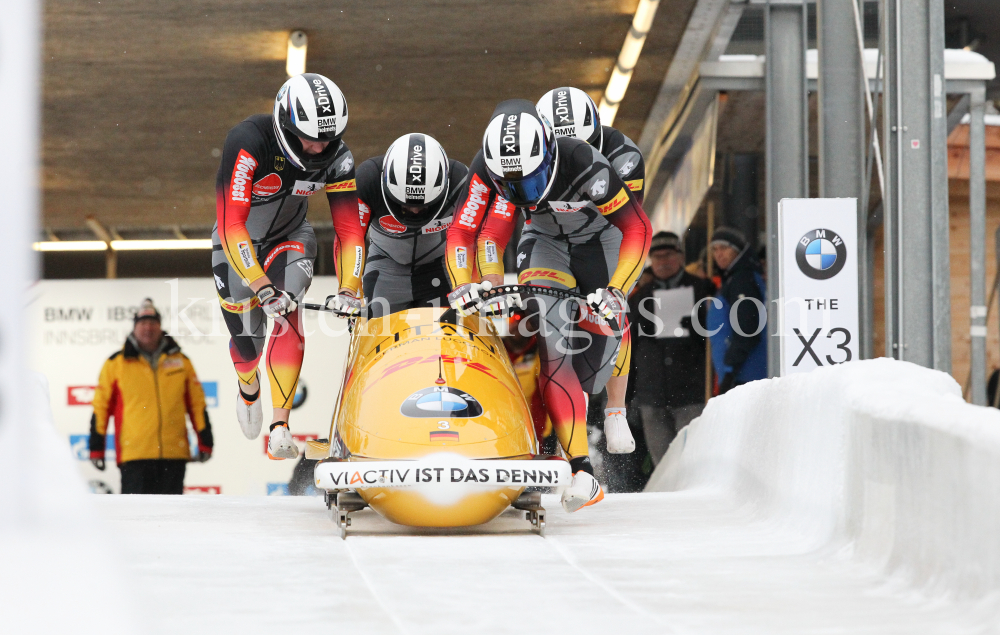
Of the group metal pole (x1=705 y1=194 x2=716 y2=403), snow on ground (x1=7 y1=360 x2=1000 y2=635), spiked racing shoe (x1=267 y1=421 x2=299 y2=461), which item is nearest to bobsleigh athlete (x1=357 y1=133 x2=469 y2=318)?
spiked racing shoe (x1=267 y1=421 x2=299 y2=461)

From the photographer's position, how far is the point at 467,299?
3.72 metres

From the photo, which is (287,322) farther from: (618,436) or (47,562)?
(47,562)

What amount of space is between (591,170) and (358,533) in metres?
1.47

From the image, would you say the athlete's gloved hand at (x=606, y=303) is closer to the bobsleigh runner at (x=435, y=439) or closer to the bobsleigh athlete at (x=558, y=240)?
the bobsleigh athlete at (x=558, y=240)

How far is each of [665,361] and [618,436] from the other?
2.49 m

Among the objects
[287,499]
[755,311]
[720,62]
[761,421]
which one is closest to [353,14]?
[720,62]

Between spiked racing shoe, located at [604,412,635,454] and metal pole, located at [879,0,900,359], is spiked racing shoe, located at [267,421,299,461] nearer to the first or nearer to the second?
spiked racing shoe, located at [604,412,635,454]

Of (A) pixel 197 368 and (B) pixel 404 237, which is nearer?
(B) pixel 404 237

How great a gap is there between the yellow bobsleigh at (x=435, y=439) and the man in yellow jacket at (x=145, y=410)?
378 cm

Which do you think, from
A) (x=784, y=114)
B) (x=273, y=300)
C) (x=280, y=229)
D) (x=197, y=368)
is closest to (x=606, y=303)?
(x=273, y=300)

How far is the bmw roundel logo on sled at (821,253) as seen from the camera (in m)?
5.04

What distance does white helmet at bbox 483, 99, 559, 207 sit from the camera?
3564 mm

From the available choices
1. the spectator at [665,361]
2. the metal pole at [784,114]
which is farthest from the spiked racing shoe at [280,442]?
the metal pole at [784,114]

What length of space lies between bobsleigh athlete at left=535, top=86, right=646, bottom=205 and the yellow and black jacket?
11.0 feet
